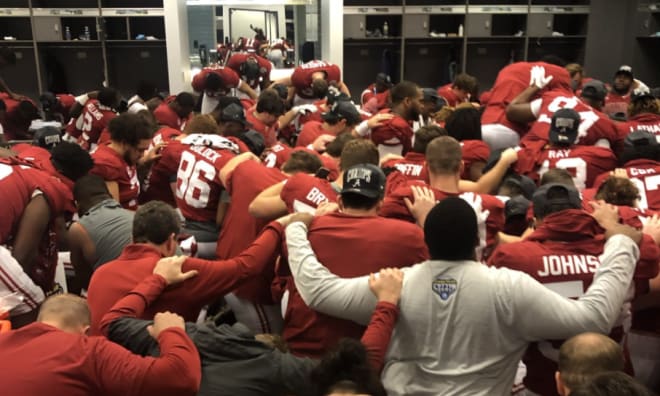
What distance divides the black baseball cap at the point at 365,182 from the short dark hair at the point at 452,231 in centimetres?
40

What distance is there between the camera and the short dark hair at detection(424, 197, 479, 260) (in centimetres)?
198

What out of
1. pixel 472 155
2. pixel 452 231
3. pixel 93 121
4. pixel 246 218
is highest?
pixel 452 231

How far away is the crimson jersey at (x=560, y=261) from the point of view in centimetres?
220

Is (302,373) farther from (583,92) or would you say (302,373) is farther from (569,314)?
(583,92)

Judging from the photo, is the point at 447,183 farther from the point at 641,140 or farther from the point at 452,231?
the point at 641,140

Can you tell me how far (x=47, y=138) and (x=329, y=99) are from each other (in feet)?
8.30

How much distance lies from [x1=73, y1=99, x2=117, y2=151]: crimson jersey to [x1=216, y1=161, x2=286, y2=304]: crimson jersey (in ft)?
10.4

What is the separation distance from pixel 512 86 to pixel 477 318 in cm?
343

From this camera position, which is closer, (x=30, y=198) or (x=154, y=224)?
(x=154, y=224)

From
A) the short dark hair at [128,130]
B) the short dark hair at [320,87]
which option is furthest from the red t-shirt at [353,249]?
the short dark hair at [320,87]

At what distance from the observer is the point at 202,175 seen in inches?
140

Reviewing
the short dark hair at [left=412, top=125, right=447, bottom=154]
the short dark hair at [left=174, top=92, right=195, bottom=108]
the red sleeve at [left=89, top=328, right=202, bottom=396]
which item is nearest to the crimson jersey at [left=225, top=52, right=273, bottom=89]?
the short dark hair at [left=174, top=92, right=195, bottom=108]

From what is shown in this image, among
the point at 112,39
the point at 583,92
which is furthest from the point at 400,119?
the point at 112,39

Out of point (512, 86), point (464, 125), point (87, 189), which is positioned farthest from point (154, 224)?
point (512, 86)
